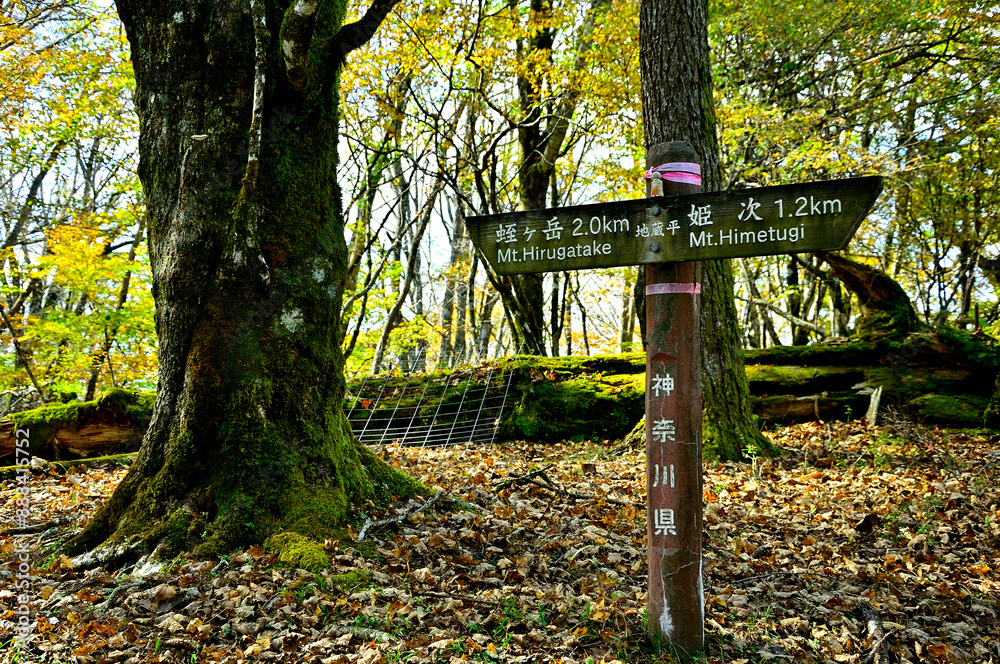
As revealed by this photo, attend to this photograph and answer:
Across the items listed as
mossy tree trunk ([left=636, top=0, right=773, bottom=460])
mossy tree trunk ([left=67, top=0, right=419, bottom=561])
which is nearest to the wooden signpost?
mossy tree trunk ([left=67, top=0, right=419, bottom=561])

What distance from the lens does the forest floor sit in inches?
118

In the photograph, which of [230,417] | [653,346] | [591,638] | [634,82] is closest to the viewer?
[653,346]

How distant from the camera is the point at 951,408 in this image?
24.8ft

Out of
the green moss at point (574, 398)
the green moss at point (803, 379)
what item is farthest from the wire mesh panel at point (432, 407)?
the green moss at point (803, 379)

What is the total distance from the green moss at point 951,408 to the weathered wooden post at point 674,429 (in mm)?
6448

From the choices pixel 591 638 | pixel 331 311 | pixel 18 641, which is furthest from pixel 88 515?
pixel 591 638

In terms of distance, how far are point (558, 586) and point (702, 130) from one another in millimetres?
5060

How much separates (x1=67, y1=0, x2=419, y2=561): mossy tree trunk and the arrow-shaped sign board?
1.85 metres

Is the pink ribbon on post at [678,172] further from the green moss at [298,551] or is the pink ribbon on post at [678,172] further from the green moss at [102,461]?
the green moss at [102,461]

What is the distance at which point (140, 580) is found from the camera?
11.4 feet

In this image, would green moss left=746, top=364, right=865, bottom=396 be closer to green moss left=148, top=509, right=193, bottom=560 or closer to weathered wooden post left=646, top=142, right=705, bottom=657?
weathered wooden post left=646, top=142, right=705, bottom=657

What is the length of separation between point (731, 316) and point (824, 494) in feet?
7.22

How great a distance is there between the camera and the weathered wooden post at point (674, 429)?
2.84 meters

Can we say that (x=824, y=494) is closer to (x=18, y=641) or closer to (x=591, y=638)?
(x=591, y=638)
